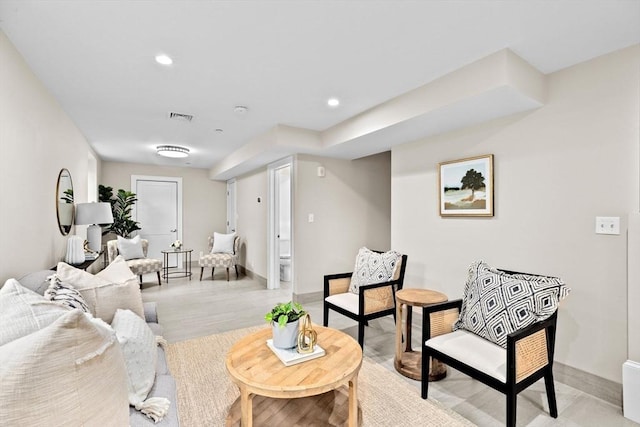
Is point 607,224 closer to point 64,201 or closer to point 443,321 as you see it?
point 443,321

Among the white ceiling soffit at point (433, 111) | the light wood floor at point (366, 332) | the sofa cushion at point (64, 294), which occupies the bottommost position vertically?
the light wood floor at point (366, 332)

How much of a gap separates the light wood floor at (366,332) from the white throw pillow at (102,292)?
1252mm

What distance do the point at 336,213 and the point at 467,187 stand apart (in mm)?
2083

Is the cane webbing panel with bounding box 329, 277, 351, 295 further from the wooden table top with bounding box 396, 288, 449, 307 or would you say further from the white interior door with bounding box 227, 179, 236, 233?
the white interior door with bounding box 227, 179, 236, 233

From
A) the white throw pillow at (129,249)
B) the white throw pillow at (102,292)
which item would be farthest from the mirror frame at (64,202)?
the white throw pillow at (129,249)

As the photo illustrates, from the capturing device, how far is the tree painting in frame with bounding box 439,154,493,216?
2.83 meters

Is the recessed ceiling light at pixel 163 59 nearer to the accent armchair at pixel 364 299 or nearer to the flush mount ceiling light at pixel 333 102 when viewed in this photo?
the flush mount ceiling light at pixel 333 102

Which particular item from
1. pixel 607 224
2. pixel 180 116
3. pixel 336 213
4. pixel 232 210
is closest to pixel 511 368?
pixel 607 224

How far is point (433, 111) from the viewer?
262 cm

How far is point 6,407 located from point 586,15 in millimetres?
2969

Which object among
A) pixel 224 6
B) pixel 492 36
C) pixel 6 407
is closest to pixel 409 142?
pixel 492 36

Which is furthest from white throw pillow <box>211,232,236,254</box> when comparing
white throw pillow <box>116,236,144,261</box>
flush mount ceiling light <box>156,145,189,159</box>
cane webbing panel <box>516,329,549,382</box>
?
cane webbing panel <box>516,329,549,382</box>

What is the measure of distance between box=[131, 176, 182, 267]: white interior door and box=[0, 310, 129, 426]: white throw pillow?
6.51m

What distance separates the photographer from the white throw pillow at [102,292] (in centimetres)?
188
